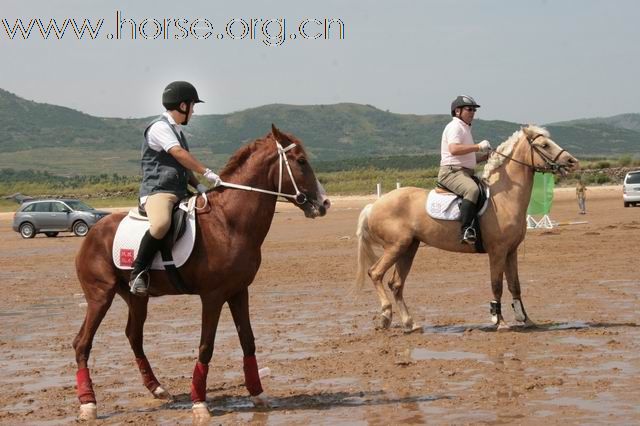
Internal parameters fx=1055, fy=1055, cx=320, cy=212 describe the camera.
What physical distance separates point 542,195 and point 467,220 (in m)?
18.5

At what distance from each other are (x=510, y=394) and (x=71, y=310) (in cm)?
955

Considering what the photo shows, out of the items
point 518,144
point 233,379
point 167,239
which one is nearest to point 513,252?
point 518,144

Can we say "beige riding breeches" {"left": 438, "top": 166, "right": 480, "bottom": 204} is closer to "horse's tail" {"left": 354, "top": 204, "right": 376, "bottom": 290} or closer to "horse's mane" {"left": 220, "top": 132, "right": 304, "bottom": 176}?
"horse's tail" {"left": 354, "top": 204, "right": 376, "bottom": 290}

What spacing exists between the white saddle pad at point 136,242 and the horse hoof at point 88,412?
120 centimetres

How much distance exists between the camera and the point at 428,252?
24.7 meters

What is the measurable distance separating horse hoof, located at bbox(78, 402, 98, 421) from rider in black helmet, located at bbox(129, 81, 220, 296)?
1004 mm

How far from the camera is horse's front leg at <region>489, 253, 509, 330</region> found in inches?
502

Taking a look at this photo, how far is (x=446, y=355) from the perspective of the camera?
1108 cm

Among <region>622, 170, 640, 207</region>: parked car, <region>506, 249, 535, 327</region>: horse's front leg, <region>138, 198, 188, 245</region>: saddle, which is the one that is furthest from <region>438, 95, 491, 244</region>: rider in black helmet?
<region>622, 170, 640, 207</region>: parked car

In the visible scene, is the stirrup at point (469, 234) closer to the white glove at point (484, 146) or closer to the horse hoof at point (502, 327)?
the white glove at point (484, 146)

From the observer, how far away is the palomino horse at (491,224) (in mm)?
12961

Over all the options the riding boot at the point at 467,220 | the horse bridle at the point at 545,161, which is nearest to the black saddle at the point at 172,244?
the riding boot at the point at 467,220

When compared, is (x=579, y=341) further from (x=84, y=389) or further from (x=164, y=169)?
(x=84, y=389)

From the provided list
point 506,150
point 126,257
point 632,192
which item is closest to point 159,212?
point 126,257
